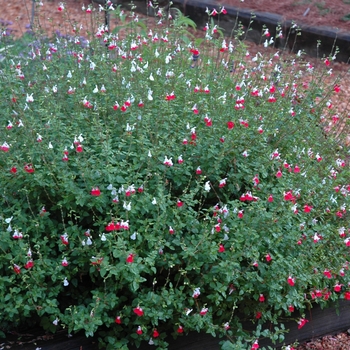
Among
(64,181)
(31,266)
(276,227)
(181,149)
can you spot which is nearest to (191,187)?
(181,149)

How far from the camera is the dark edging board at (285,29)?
702 centimetres

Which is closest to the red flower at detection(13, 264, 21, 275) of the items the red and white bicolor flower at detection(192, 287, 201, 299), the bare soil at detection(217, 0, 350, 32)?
the red and white bicolor flower at detection(192, 287, 201, 299)

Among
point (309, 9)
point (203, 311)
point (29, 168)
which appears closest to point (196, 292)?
point (203, 311)

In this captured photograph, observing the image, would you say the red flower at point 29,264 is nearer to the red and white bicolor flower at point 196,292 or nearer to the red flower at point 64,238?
the red flower at point 64,238

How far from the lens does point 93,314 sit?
2.71 m

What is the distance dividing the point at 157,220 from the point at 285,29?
203 inches

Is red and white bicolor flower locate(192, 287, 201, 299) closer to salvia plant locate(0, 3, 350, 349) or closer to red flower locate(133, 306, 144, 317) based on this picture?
salvia plant locate(0, 3, 350, 349)

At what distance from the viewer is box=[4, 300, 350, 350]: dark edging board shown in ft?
9.46

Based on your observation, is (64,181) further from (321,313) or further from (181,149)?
(321,313)

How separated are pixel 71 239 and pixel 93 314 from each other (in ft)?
1.28

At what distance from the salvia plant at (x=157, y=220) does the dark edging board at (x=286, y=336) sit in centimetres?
7

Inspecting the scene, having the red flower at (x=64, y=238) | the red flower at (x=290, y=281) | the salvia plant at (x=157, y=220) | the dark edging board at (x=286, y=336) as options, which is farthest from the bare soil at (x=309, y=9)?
the red flower at (x=64, y=238)

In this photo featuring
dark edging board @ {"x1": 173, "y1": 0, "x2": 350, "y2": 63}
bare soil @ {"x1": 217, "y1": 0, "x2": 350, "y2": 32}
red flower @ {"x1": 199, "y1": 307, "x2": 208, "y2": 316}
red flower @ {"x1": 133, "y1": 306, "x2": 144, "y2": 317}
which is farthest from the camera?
bare soil @ {"x1": 217, "y1": 0, "x2": 350, "y2": 32}

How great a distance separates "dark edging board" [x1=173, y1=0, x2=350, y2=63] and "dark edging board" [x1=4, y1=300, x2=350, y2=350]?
3826 mm
